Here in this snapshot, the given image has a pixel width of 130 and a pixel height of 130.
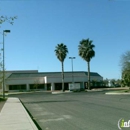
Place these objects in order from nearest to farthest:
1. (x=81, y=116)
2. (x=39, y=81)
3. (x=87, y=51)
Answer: (x=81, y=116), (x=87, y=51), (x=39, y=81)

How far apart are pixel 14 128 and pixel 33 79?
3154 inches

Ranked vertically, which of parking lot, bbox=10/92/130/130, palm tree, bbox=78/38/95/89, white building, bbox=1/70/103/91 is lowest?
parking lot, bbox=10/92/130/130

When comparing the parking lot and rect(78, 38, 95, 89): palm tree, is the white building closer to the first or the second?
rect(78, 38, 95, 89): palm tree

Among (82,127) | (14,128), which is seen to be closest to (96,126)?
(82,127)

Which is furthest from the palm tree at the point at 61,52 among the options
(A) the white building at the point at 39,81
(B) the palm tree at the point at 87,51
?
(A) the white building at the point at 39,81

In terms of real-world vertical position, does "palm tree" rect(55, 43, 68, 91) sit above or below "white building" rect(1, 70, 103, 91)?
above

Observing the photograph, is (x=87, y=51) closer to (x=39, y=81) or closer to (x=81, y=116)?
(x=39, y=81)

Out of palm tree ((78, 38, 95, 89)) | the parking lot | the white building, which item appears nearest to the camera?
the parking lot

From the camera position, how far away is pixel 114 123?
10844mm

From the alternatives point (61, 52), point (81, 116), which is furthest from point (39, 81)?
point (81, 116)

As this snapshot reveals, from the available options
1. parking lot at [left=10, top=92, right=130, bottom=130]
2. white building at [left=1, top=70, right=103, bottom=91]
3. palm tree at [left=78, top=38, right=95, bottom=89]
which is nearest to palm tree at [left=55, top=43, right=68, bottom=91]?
palm tree at [left=78, top=38, right=95, bottom=89]

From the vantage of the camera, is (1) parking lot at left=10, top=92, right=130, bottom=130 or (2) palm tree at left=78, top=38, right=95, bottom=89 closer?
(1) parking lot at left=10, top=92, right=130, bottom=130

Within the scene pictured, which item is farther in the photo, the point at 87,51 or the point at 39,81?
the point at 39,81

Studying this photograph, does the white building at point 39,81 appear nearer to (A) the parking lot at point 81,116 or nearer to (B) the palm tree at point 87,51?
(B) the palm tree at point 87,51
